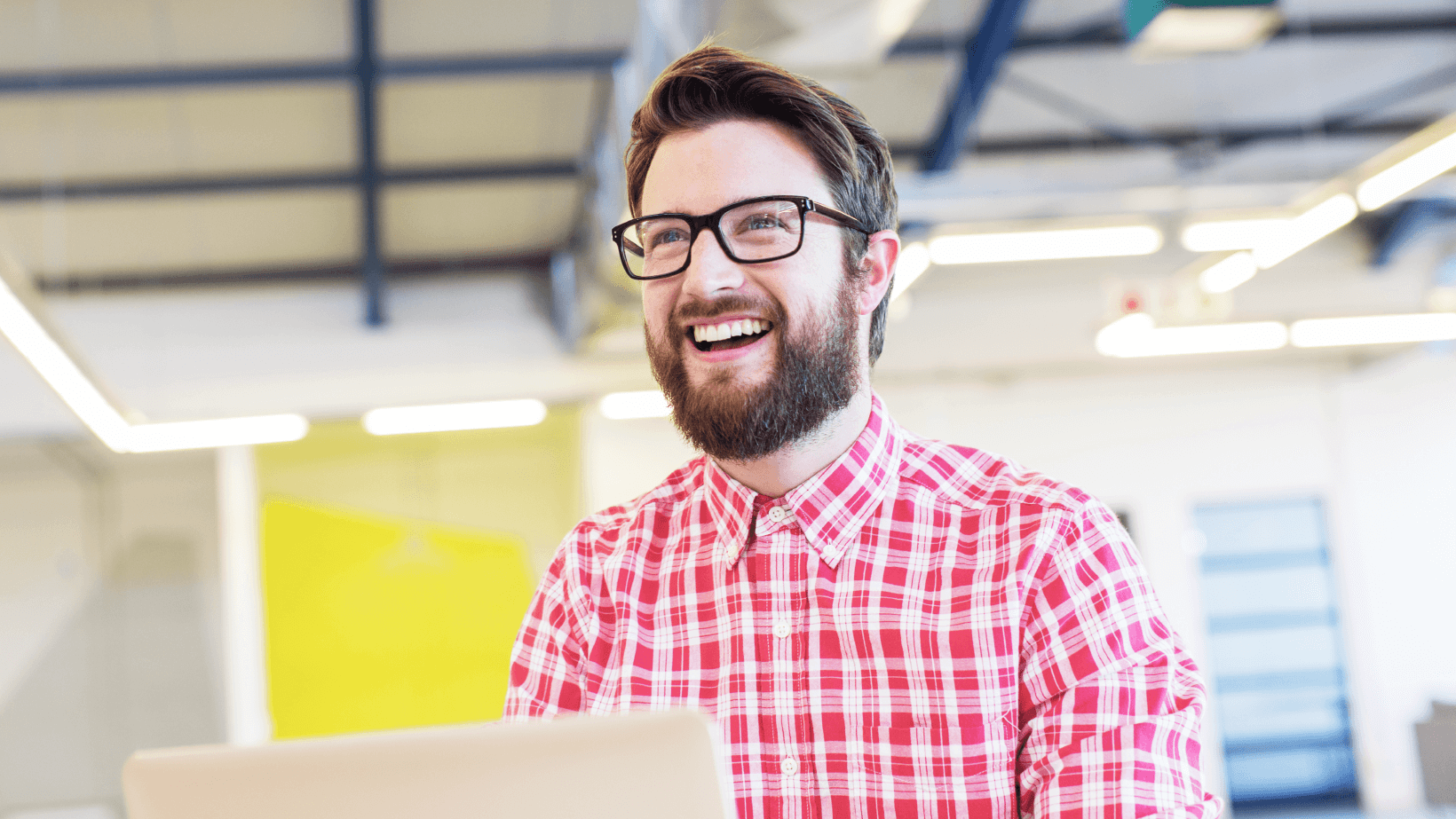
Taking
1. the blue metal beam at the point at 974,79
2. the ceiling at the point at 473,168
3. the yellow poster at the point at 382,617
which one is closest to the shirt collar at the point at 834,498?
the ceiling at the point at 473,168

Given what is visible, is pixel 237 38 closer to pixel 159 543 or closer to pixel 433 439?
pixel 433 439

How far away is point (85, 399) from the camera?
3775 millimetres

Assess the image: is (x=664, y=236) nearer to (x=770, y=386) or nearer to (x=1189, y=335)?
(x=770, y=386)

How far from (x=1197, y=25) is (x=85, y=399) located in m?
3.56

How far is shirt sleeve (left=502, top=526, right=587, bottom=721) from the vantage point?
1.12 meters

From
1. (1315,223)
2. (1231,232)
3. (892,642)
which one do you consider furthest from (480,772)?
(1231,232)

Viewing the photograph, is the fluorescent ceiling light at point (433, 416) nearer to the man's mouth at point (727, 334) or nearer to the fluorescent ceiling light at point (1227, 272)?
the fluorescent ceiling light at point (1227, 272)

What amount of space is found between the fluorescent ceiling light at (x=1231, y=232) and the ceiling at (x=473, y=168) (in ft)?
0.39

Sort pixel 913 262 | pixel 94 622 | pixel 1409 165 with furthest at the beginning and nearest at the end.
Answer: pixel 94 622
pixel 913 262
pixel 1409 165

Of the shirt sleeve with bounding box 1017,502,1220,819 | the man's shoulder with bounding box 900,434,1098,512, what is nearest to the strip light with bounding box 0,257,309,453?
the man's shoulder with bounding box 900,434,1098,512

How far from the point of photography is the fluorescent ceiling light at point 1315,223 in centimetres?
408

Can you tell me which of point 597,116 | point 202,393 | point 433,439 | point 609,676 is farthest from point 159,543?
point 609,676

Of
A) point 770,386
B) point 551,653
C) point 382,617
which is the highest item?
point 770,386

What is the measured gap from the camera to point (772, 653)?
3.46 feet
